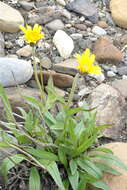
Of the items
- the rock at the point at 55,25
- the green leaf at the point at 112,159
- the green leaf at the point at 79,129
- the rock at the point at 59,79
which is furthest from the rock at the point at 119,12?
the green leaf at the point at 112,159

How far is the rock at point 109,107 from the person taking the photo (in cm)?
318

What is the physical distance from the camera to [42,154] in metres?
2.52

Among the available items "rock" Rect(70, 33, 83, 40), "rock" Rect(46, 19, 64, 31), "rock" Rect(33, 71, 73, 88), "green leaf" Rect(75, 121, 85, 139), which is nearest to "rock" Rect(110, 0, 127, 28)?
"rock" Rect(70, 33, 83, 40)

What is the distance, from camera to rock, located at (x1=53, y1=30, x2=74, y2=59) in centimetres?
376

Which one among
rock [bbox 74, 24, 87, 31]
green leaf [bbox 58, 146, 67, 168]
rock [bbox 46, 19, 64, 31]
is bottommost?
green leaf [bbox 58, 146, 67, 168]

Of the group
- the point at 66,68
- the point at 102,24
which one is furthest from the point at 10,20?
the point at 102,24

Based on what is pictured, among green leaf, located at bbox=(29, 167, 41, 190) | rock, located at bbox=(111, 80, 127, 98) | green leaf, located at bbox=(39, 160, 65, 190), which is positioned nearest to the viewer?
green leaf, located at bbox=(39, 160, 65, 190)

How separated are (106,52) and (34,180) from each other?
1.63m

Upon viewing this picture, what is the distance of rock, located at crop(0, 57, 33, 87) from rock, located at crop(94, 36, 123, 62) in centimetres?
78

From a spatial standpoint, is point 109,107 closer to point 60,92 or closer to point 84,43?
point 60,92

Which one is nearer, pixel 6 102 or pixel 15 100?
pixel 6 102

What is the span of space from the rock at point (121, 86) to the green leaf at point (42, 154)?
1116 millimetres

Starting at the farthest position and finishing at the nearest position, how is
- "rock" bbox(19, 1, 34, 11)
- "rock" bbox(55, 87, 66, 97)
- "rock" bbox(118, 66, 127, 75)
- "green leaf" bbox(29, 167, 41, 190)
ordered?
"rock" bbox(19, 1, 34, 11), "rock" bbox(118, 66, 127, 75), "rock" bbox(55, 87, 66, 97), "green leaf" bbox(29, 167, 41, 190)

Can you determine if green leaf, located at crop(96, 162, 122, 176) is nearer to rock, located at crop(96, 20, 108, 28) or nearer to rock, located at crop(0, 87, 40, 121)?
rock, located at crop(0, 87, 40, 121)
